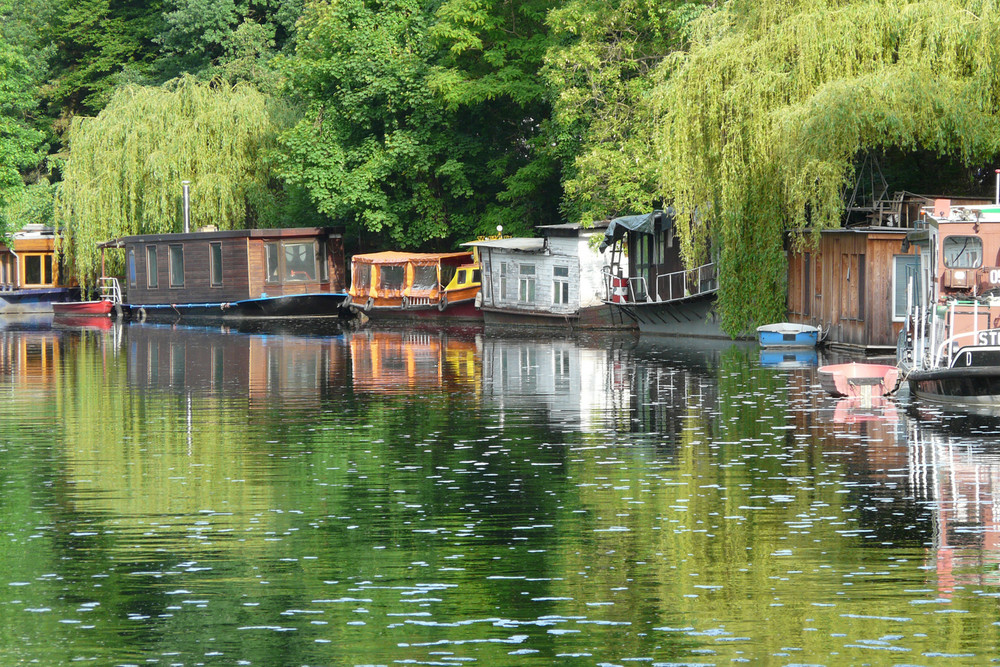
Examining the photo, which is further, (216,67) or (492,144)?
(216,67)

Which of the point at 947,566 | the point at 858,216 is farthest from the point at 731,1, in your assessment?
the point at 947,566

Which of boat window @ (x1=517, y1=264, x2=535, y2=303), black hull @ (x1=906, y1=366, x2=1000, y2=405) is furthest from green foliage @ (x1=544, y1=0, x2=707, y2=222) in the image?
black hull @ (x1=906, y1=366, x2=1000, y2=405)

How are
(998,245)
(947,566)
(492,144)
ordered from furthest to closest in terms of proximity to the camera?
(492,144) < (998,245) < (947,566)

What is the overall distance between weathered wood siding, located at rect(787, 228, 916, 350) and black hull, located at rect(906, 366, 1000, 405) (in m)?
10.4

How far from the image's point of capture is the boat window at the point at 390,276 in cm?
5916

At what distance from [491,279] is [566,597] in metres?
42.5

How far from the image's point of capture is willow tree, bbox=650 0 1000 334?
33438 millimetres

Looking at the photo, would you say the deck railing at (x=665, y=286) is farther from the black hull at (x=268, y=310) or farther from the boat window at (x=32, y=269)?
the boat window at (x=32, y=269)

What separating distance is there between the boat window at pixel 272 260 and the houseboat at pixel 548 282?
10.7 m

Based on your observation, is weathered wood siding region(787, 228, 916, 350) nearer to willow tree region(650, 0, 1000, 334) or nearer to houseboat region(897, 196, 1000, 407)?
willow tree region(650, 0, 1000, 334)

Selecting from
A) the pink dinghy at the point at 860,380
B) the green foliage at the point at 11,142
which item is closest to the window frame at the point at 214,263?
the green foliage at the point at 11,142

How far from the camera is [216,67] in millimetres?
74688

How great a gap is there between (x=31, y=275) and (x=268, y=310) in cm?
2158

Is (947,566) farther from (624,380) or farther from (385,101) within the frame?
(385,101)
